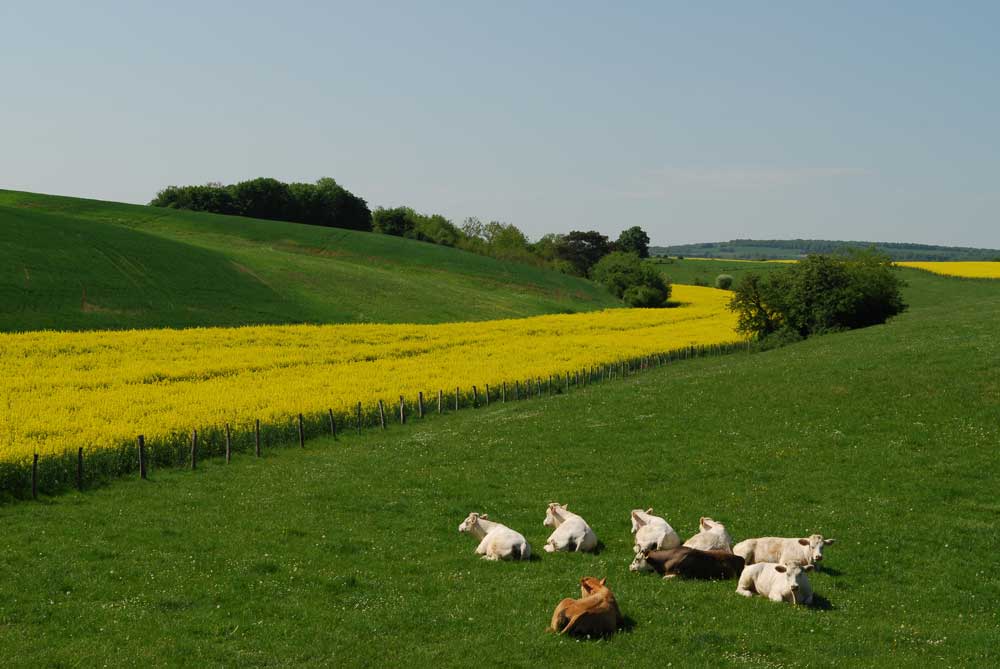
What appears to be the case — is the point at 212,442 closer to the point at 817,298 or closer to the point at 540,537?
the point at 540,537

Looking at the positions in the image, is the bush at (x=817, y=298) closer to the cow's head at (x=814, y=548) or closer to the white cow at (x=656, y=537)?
the white cow at (x=656, y=537)

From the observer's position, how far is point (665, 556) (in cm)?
1684

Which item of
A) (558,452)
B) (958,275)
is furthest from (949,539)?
(958,275)

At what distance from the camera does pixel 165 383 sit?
48.6 meters

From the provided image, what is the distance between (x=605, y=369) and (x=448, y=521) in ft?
119

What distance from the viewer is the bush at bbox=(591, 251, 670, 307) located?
128m

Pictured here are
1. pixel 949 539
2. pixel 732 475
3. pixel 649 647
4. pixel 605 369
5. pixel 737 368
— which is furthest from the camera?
pixel 605 369

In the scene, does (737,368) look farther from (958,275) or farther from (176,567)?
(958,275)

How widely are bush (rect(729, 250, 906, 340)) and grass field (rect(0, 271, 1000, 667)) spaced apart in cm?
3151

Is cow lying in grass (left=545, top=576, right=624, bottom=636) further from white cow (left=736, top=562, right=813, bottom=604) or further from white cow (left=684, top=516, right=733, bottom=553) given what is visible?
white cow (left=684, top=516, right=733, bottom=553)

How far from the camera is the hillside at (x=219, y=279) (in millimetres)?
71000

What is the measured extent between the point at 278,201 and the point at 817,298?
452ft

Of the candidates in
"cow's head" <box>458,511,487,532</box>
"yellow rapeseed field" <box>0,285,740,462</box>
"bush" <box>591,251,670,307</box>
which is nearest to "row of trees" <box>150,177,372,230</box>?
"bush" <box>591,251,670,307</box>

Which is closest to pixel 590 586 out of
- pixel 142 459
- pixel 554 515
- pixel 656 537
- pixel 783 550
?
pixel 656 537
